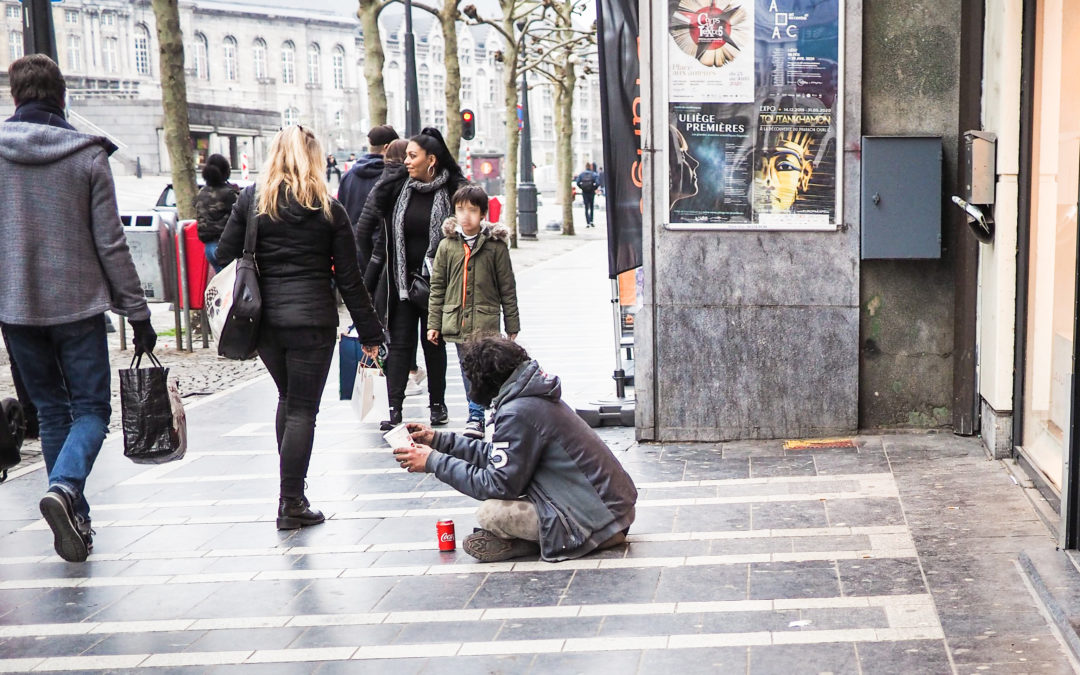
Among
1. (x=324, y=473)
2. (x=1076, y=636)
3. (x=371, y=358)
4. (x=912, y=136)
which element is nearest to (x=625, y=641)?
(x=1076, y=636)

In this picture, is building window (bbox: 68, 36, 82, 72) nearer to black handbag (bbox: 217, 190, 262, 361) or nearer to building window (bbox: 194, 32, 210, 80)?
building window (bbox: 194, 32, 210, 80)

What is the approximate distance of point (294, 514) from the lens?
21.1ft

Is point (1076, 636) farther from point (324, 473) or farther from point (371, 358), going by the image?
point (324, 473)

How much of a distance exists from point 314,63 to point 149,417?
4308 inches

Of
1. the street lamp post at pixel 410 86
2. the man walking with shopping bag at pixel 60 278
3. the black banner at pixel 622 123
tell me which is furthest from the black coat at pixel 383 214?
the street lamp post at pixel 410 86

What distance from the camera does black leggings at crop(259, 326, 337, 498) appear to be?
6.32 meters

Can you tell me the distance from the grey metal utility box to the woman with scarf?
2.66 metres

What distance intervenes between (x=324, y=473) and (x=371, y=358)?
46.2 inches

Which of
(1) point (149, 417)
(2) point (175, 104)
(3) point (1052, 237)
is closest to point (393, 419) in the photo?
(1) point (149, 417)

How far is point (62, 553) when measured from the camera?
5848 millimetres

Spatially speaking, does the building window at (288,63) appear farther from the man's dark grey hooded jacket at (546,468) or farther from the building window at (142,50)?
the man's dark grey hooded jacket at (546,468)

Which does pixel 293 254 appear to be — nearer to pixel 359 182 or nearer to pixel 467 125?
pixel 359 182

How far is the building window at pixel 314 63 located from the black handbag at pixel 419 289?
106 m

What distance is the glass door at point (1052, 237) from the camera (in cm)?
593
